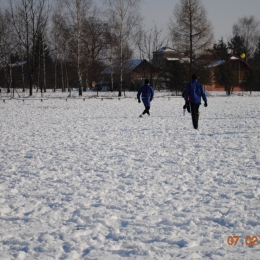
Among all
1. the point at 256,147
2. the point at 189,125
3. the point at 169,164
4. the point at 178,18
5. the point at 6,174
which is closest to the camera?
the point at 6,174

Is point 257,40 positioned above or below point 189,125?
above

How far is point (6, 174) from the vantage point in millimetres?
6137

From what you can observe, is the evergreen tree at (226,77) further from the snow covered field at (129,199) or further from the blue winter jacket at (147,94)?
the snow covered field at (129,199)

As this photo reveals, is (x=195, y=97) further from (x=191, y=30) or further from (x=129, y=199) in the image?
(x=191, y=30)

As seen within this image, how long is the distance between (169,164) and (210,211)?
2.55 m

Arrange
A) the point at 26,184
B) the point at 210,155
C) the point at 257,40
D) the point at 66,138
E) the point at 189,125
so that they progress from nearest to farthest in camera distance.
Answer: the point at 26,184 < the point at 210,155 < the point at 66,138 < the point at 189,125 < the point at 257,40

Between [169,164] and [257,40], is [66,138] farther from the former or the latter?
[257,40]

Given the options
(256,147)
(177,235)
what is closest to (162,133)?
(256,147)
